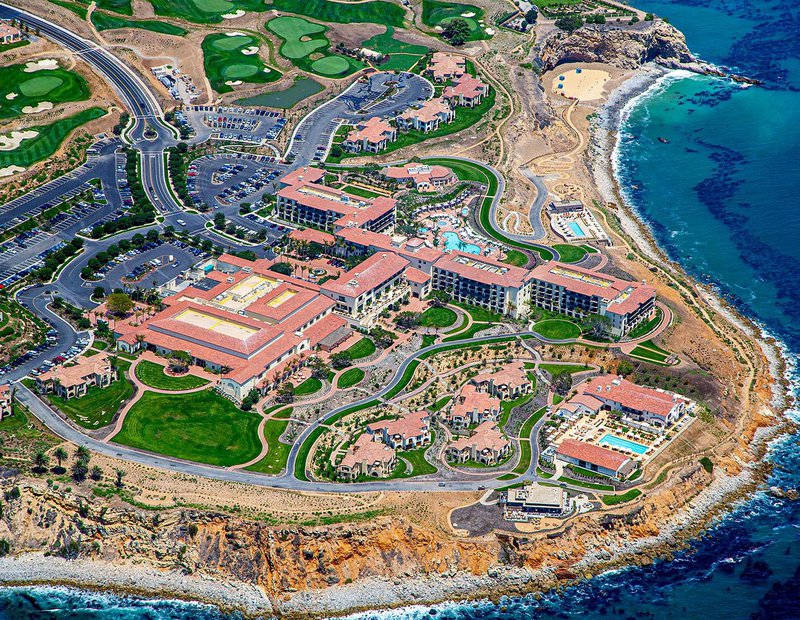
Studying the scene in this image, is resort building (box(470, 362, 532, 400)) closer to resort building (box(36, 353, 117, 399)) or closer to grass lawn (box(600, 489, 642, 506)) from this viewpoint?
grass lawn (box(600, 489, 642, 506))

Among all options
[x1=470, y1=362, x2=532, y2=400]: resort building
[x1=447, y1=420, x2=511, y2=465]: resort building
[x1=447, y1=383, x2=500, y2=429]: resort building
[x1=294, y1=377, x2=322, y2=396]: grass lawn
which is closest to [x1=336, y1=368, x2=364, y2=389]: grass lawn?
[x1=294, y1=377, x2=322, y2=396]: grass lawn

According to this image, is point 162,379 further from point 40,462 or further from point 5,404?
point 40,462

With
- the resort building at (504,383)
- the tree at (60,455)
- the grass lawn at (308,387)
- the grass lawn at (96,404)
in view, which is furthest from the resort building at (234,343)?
the tree at (60,455)

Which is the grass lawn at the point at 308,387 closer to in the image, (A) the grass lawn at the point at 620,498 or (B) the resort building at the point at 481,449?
(B) the resort building at the point at 481,449

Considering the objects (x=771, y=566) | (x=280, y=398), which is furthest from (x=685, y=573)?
(x=280, y=398)

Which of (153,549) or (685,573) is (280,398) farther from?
(685,573)

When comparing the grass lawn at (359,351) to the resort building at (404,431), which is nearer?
the resort building at (404,431)
